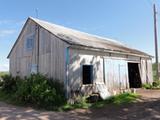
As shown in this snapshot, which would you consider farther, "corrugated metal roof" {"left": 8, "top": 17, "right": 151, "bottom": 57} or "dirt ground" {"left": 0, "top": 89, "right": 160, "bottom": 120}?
"corrugated metal roof" {"left": 8, "top": 17, "right": 151, "bottom": 57}

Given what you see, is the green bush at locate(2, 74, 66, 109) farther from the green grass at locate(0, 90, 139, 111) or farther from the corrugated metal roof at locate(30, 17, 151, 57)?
the corrugated metal roof at locate(30, 17, 151, 57)

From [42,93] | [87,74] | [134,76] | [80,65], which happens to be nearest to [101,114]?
[42,93]

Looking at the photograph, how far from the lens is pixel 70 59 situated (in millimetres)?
13102

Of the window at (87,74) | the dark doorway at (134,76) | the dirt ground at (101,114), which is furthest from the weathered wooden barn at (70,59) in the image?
the dirt ground at (101,114)

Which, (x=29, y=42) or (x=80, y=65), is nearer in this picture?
(x=80, y=65)

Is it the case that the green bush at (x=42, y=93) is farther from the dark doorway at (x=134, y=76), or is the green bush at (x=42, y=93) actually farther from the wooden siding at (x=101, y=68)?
the dark doorway at (x=134, y=76)

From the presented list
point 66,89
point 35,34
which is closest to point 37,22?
point 35,34

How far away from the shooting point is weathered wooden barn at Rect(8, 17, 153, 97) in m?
13.3

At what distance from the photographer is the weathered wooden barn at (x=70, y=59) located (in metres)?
13.3

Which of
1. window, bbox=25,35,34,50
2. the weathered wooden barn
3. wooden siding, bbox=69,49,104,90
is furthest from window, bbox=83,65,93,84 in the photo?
window, bbox=25,35,34,50

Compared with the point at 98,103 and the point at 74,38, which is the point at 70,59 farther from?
the point at 98,103

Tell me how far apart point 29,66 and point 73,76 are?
512 centimetres

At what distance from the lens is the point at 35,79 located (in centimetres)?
1305

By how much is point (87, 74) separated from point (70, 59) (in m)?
2.30
